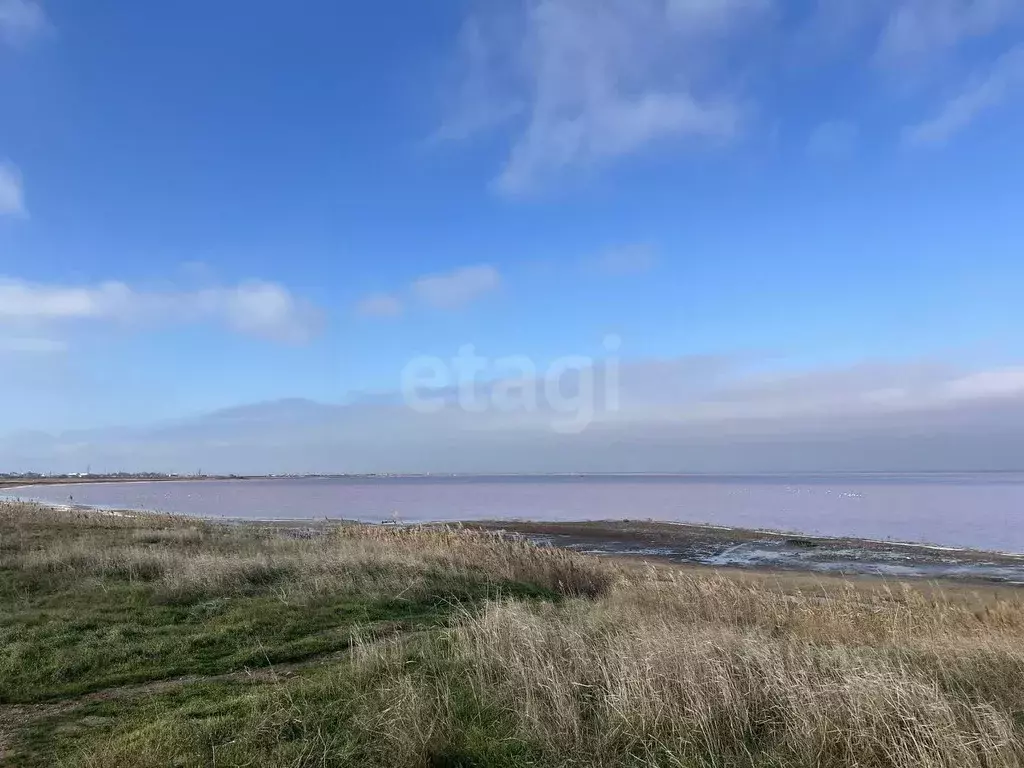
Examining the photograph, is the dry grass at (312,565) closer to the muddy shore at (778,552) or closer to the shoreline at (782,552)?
the shoreline at (782,552)

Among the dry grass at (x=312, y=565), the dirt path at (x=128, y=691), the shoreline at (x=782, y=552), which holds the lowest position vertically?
the shoreline at (x=782, y=552)

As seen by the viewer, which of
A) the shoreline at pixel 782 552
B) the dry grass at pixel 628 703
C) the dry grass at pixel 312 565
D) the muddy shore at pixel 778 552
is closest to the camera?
the dry grass at pixel 628 703

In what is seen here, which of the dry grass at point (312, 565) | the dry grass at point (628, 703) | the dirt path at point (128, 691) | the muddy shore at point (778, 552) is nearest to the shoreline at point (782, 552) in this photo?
the muddy shore at point (778, 552)

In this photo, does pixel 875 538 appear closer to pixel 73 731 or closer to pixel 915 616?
pixel 915 616

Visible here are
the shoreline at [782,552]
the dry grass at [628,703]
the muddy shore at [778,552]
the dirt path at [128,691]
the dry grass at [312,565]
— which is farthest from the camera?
the muddy shore at [778,552]

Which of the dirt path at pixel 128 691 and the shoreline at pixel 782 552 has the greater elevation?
the dirt path at pixel 128 691

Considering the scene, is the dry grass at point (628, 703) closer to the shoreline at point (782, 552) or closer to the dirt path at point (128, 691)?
the dirt path at point (128, 691)

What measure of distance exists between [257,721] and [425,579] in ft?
29.8

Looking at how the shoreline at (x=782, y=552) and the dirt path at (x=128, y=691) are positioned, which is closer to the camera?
the dirt path at (x=128, y=691)

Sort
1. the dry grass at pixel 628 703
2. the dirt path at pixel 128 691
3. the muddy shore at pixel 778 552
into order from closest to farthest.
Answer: the dry grass at pixel 628 703, the dirt path at pixel 128 691, the muddy shore at pixel 778 552

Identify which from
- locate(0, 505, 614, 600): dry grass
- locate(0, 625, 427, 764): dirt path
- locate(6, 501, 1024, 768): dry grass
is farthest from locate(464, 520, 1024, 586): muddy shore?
locate(0, 625, 427, 764): dirt path

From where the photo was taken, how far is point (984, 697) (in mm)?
7219

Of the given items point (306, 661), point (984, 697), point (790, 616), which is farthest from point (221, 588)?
point (984, 697)

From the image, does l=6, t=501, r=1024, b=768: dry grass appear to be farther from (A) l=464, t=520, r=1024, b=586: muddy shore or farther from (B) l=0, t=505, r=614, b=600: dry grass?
(A) l=464, t=520, r=1024, b=586: muddy shore
